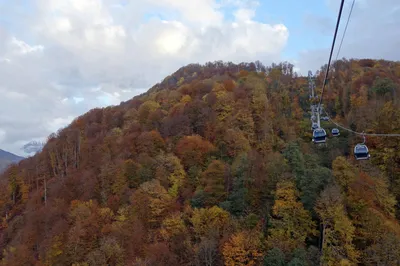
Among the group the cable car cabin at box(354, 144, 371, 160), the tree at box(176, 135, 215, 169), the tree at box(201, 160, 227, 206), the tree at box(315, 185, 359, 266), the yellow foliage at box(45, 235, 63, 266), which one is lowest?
the yellow foliage at box(45, 235, 63, 266)

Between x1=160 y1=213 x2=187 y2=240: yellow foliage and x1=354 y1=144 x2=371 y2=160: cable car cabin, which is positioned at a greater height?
x1=354 y1=144 x2=371 y2=160: cable car cabin

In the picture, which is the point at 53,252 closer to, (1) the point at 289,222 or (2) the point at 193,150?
(2) the point at 193,150

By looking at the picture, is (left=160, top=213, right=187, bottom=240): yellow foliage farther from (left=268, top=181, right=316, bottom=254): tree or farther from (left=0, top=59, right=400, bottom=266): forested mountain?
(left=268, top=181, right=316, bottom=254): tree

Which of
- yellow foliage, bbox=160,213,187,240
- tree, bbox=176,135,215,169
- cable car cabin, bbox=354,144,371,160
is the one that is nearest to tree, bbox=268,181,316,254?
yellow foliage, bbox=160,213,187,240

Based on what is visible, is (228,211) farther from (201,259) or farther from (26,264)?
(26,264)

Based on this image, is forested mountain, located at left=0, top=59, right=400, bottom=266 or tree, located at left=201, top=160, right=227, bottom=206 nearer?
forested mountain, located at left=0, top=59, right=400, bottom=266

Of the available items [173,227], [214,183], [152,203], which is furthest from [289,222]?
[152,203]

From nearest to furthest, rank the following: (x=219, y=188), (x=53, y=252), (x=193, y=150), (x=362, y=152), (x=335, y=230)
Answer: (x=362, y=152), (x=335, y=230), (x=219, y=188), (x=53, y=252), (x=193, y=150)

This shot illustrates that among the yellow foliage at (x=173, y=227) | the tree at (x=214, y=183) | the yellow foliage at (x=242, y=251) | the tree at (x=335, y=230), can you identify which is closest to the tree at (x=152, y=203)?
the yellow foliage at (x=173, y=227)
